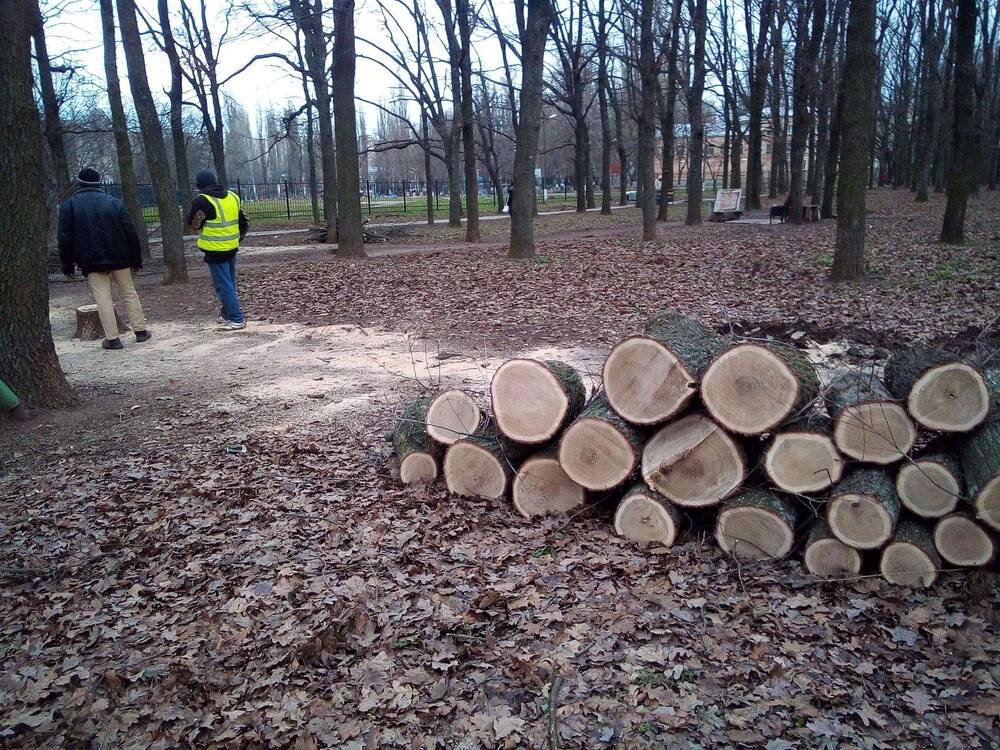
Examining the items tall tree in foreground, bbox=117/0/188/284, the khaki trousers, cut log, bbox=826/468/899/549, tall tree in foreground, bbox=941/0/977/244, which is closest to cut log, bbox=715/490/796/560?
cut log, bbox=826/468/899/549

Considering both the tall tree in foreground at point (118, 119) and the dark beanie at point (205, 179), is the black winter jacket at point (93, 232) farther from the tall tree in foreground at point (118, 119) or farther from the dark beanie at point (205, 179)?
the tall tree in foreground at point (118, 119)

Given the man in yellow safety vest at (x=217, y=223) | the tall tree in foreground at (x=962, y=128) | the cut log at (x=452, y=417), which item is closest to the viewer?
the cut log at (x=452, y=417)

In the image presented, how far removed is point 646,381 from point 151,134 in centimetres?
1179

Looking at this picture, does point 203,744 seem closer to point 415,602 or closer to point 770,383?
point 415,602

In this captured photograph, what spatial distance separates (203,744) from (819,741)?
222 cm

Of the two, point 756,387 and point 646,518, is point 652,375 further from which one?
point 646,518

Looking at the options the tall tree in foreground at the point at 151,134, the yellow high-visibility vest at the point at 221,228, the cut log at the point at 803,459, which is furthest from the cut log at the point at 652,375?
the tall tree in foreground at the point at 151,134

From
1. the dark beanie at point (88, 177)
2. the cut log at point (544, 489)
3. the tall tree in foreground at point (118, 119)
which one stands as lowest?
the cut log at point (544, 489)

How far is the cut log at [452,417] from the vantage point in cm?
455

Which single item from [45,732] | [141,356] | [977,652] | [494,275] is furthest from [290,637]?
[494,275]

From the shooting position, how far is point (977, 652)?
2908 mm

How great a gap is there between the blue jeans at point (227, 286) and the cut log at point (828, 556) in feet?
25.2

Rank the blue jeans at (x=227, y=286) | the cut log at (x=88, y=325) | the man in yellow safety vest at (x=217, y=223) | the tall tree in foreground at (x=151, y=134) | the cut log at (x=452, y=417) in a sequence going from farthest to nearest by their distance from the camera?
the tall tree in foreground at (x=151, y=134) < the blue jeans at (x=227, y=286) < the cut log at (x=88, y=325) < the man in yellow safety vest at (x=217, y=223) < the cut log at (x=452, y=417)

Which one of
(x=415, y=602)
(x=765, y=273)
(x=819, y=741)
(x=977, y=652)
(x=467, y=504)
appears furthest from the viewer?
(x=765, y=273)
